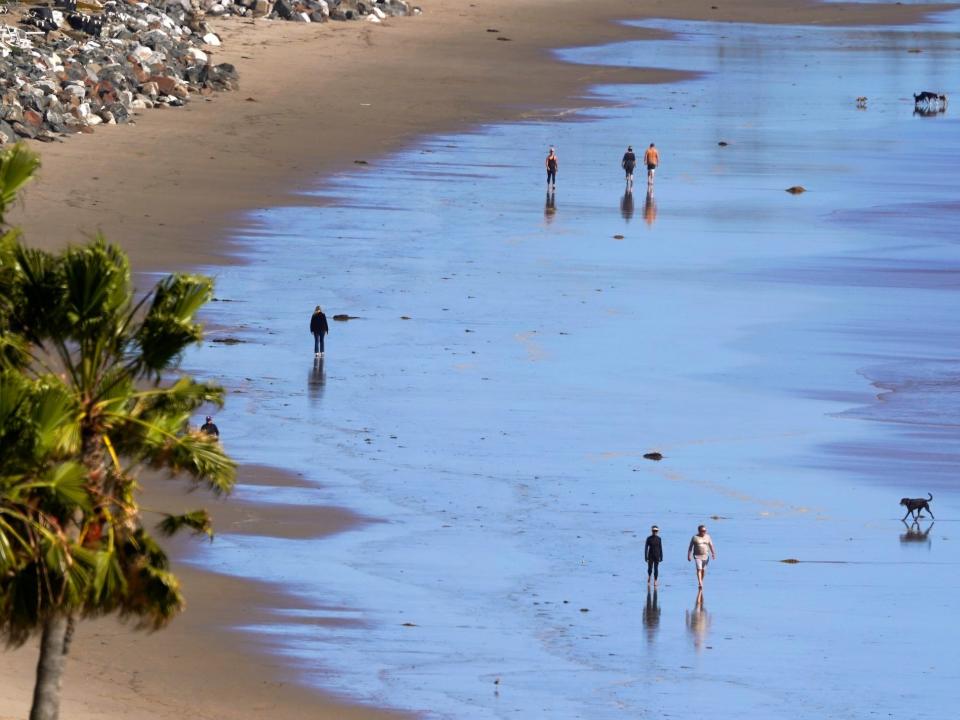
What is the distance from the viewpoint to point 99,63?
49.2m

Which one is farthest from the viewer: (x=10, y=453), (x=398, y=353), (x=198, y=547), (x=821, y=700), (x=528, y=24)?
(x=528, y=24)

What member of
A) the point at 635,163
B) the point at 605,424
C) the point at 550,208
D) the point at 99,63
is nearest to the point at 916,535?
the point at 605,424

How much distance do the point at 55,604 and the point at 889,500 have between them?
14.7m

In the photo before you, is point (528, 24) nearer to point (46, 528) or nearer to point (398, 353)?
point (398, 353)

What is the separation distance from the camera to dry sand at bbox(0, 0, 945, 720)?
18.1 m

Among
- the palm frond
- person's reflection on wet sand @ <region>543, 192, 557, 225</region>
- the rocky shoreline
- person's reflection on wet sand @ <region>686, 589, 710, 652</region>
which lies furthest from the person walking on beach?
the rocky shoreline

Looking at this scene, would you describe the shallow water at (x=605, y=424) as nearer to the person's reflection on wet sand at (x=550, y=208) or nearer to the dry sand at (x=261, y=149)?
the person's reflection on wet sand at (x=550, y=208)

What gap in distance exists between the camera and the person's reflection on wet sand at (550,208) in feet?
140

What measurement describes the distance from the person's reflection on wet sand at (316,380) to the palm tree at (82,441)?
46.9 ft

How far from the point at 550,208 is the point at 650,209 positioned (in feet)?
7.51

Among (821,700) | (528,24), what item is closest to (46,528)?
(821,700)

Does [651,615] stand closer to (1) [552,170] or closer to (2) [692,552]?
(2) [692,552]

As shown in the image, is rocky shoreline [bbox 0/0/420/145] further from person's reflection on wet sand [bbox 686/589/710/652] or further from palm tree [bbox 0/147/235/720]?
palm tree [bbox 0/147/235/720]

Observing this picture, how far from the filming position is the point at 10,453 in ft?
39.5
